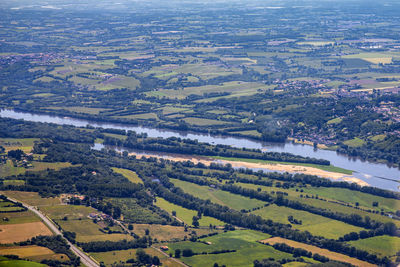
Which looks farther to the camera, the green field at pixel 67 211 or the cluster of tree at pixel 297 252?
the green field at pixel 67 211

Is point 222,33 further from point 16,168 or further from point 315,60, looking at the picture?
point 16,168

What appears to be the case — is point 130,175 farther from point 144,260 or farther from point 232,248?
point 144,260

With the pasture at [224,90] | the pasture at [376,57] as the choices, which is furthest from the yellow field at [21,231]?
the pasture at [376,57]

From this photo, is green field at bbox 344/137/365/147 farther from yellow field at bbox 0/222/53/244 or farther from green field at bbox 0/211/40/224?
yellow field at bbox 0/222/53/244

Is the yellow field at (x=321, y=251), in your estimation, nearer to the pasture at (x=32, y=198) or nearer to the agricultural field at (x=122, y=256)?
the agricultural field at (x=122, y=256)

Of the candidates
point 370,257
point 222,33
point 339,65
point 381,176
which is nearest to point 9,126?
point 381,176

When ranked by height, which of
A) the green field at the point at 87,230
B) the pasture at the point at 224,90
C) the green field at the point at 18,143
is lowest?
the green field at the point at 87,230
